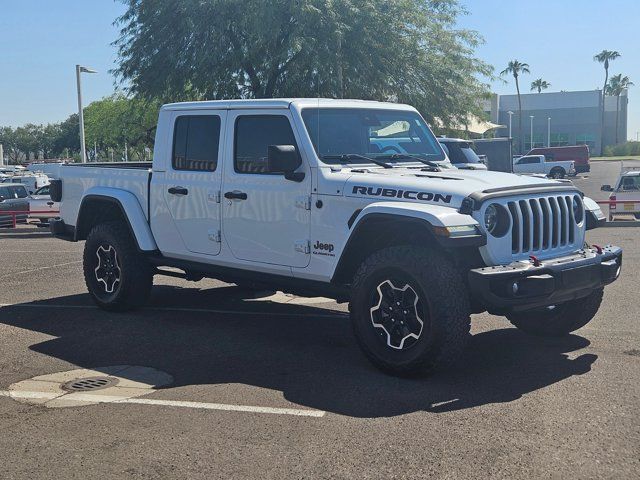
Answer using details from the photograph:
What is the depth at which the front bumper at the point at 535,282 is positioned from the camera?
5.72 m

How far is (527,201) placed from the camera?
6285 millimetres

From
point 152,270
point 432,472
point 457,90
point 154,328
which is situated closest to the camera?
point 432,472

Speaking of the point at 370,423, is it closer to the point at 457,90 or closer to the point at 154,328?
the point at 154,328

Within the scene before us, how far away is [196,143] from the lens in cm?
810

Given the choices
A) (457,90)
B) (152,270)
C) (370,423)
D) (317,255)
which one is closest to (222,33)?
(457,90)

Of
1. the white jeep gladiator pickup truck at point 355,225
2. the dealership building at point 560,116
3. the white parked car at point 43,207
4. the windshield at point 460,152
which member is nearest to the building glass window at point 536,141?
the dealership building at point 560,116

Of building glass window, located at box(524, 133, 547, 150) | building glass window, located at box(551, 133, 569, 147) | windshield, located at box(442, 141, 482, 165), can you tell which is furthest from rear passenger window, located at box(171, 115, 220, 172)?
building glass window, located at box(551, 133, 569, 147)

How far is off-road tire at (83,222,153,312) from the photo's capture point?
8.67 metres

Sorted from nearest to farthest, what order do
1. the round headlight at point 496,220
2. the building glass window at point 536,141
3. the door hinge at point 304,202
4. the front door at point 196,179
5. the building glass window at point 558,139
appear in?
the round headlight at point 496,220, the door hinge at point 304,202, the front door at point 196,179, the building glass window at point 536,141, the building glass window at point 558,139

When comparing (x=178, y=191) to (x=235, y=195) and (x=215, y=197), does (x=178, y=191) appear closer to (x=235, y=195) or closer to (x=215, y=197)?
(x=215, y=197)

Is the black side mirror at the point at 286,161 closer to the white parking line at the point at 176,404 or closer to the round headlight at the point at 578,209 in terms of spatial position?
the white parking line at the point at 176,404

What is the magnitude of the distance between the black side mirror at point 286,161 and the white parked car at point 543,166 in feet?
163

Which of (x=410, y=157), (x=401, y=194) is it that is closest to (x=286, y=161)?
(x=401, y=194)

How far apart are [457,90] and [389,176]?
23.2 meters
